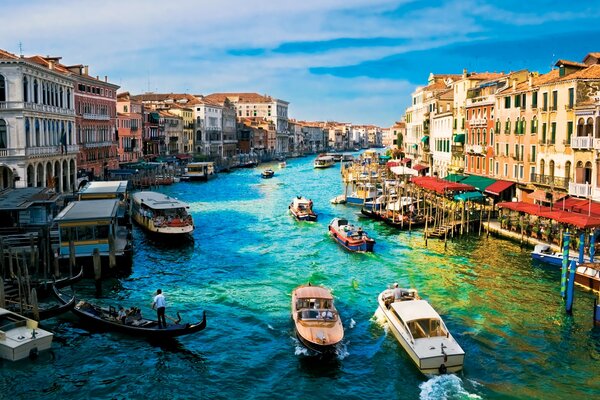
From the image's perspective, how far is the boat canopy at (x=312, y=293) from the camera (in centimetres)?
1687

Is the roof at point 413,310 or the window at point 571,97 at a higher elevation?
the window at point 571,97

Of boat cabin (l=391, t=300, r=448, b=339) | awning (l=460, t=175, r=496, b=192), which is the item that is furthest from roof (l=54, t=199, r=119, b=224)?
awning (l=460, t=175, r=496, b=192)

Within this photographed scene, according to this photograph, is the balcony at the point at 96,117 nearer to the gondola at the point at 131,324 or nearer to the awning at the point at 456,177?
the awning at the point at 456,177

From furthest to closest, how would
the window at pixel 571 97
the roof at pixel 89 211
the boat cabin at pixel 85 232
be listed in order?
the window at pixel 571 97, the roof at pixel 89 211, the boat cabin at pixel 85 232

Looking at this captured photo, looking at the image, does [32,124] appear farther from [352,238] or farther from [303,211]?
[352,238]

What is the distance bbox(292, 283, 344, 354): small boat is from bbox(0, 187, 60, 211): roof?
41.5ft

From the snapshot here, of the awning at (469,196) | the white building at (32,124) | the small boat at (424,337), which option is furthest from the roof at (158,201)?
the small boat at (424,337)

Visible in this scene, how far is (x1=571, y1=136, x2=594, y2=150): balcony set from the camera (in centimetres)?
2625

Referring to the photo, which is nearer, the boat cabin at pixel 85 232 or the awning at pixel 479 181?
the boat cabin at pixel 85 232

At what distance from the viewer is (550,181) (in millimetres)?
29781

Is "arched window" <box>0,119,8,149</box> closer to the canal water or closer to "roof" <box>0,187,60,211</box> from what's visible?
"roof" <box>0,187,60,211</box>

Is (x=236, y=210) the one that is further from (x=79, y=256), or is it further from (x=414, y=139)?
(x=414, y=139)

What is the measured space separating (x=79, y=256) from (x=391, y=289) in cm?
1169

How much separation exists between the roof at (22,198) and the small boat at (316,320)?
498 inches
